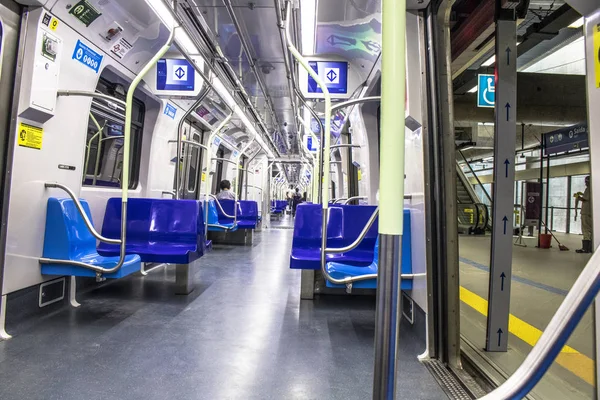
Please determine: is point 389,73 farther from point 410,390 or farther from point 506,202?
point 506,202

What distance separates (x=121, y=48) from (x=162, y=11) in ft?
3.80

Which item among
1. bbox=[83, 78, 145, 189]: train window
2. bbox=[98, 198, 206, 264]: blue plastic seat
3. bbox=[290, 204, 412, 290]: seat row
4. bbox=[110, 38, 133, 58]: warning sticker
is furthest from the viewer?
bbox=[83, 78, 145, 189]: train window

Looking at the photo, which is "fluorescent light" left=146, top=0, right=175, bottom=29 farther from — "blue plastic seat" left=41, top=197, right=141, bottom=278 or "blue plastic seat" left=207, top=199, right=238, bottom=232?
"blue plastic seat" left=207, top=199, right=238, bottom=232

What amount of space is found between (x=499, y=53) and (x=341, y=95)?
2.70 m

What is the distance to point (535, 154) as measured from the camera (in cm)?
1708

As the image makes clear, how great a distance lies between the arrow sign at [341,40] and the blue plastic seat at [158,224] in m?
2.49

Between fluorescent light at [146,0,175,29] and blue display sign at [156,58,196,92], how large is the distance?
1.60 metres

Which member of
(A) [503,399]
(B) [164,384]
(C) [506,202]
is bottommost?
(B) [164,384]

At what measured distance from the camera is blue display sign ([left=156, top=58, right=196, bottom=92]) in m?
4.42

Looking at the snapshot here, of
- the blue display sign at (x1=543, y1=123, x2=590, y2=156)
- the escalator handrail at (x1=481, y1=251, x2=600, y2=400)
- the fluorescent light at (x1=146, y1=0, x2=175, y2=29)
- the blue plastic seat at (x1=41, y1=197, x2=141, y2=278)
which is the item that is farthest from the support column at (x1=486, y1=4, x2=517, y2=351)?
the blue display sign at (x1=543, y1=123, x2=590, y2=156)

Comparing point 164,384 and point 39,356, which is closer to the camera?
point 164,384

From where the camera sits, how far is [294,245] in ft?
11.6

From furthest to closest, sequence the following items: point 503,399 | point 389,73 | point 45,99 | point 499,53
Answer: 1. point 45,99
2. point 499,53
3. point 389,73
4. point 503,399

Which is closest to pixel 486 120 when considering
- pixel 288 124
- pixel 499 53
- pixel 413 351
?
pixel 288 124
